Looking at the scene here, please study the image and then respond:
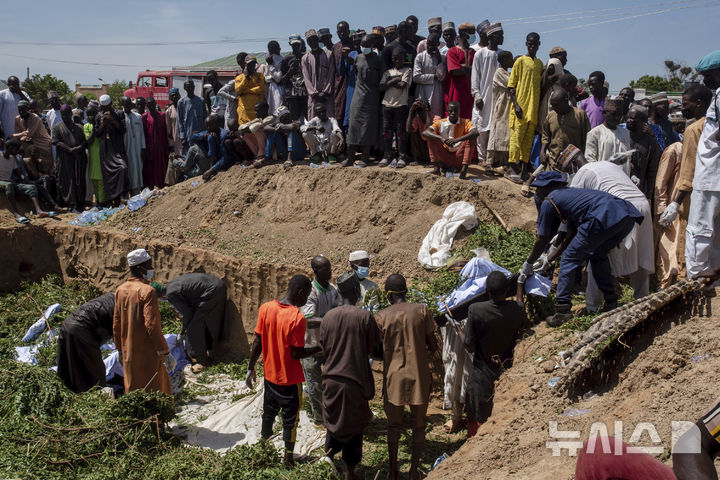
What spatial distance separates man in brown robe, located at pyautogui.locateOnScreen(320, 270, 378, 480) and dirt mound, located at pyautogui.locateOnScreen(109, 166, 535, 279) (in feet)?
9.35

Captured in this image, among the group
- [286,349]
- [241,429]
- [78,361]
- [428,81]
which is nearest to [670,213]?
[286,349]

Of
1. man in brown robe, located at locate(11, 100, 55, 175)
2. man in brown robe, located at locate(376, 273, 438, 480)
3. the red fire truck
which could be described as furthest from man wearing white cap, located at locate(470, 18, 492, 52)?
the red fire truck

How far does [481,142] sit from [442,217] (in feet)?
6.13

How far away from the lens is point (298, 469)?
17.6ft

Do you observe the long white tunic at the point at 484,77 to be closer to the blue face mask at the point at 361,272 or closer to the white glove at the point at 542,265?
the white glove at the point at 542,265

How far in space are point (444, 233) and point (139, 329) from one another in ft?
13.4

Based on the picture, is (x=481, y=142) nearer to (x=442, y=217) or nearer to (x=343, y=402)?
(x=442, y=217)

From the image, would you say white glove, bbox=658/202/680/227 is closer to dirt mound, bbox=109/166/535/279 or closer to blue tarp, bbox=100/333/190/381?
dirt mound, bbox=109/166/535/279

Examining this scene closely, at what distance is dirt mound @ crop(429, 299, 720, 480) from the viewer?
12.1 ft

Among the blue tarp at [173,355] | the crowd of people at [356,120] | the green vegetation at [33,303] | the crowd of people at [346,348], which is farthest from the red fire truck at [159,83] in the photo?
the crowd of people at [346,348]

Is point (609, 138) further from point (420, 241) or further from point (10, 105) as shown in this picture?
point (10, 105)

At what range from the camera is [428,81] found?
9602mm

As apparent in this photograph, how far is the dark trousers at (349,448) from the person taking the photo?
530 centimetres

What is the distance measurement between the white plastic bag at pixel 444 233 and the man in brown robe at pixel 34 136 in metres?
8.67
